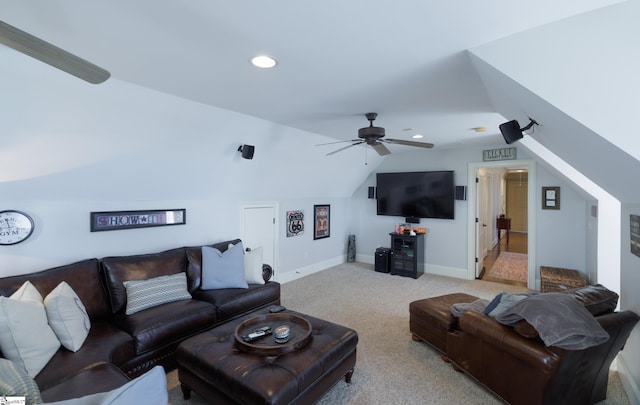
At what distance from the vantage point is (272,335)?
90.5 inches

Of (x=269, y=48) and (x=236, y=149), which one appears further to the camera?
(x=236, y=149)

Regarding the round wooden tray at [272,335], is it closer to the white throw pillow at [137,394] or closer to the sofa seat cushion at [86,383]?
the sofa seat cushion at [86,383]

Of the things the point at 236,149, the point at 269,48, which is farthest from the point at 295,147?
the point at 269,48

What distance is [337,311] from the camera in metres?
3.97

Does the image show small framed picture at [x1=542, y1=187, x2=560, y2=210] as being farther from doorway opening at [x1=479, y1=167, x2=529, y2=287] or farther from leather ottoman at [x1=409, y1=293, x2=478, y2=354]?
leather ottoman at [x1=409, y1=293, x2=478, y2=354]

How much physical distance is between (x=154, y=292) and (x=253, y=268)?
1162 millimetres

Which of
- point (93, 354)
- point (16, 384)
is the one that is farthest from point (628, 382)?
point (93, 354)

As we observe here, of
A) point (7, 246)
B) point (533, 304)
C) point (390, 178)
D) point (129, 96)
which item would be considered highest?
point (129, 96)

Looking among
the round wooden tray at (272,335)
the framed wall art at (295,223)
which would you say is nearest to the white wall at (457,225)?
the framed wall art at (295,223)

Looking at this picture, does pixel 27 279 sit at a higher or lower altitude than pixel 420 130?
lower

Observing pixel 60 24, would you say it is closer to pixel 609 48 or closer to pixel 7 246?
pixel 7 246

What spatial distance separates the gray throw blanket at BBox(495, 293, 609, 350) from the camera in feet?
5.64

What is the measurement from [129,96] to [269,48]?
145cm

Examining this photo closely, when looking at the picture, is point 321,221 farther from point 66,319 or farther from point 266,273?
point 66,319
